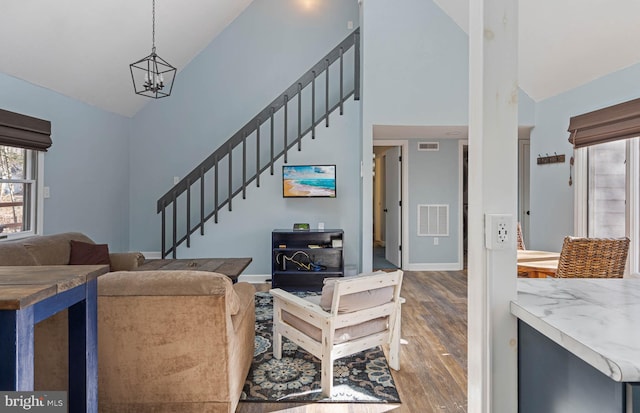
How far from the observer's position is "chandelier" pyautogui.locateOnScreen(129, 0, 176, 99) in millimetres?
3766

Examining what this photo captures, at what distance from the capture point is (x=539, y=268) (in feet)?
11.1

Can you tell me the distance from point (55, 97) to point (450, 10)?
4824mm

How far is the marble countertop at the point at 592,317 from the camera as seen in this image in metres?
0.97

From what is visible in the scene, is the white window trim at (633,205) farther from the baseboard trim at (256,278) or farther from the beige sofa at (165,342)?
the baseboard trim at (256,278)

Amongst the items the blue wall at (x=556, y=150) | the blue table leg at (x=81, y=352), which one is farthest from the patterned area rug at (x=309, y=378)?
the blue wall at (x=556, y=150)

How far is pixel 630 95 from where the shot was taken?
357cm

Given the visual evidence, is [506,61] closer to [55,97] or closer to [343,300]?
[343,300]

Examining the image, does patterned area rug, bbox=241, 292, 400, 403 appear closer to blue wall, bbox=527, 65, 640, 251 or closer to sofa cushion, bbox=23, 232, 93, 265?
sofa cushion, bbox=23, 232, 93, 265

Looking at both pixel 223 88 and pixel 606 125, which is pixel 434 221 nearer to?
pixel 606 125

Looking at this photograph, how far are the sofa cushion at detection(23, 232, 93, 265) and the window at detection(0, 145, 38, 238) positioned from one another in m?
0.87

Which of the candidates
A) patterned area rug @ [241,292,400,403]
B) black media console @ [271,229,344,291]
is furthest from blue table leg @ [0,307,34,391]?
black media console @ [271,229,344,291]

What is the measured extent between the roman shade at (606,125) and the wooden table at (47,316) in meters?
4.20

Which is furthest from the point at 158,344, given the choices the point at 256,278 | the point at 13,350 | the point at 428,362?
the point at 256,278

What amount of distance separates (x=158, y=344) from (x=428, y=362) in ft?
6.53
